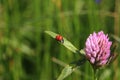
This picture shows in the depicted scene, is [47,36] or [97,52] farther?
[47,36]

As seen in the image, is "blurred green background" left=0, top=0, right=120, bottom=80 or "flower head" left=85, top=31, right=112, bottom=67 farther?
"blurred green background" left=0, top=0, right=120, bottom=80

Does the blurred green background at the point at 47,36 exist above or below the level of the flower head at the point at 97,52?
below

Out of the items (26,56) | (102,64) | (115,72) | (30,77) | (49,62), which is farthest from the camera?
(26,56)

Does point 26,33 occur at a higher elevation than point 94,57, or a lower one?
lower

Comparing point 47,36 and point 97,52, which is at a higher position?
point 97,52

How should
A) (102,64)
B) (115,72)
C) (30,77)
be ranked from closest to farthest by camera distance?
(102,64) < (115,72) < (30,77)

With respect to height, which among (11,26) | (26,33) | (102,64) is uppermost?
(102,64)

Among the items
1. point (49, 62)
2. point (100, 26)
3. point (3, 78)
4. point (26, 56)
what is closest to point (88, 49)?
point (100, 26)

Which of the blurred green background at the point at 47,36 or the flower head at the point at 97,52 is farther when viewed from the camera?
the blurred green background at the point at 47,36

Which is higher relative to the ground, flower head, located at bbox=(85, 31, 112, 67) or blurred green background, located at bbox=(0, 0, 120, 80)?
flower head, located at bbox=(85, 31, 112, 67)

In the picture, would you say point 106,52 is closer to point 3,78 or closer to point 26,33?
point 3,78

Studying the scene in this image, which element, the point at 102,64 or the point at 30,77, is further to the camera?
the point at 30,77
